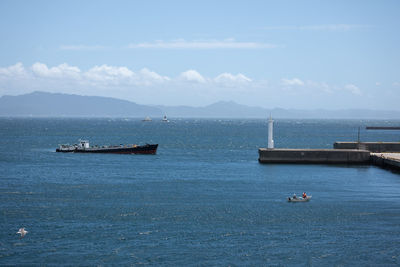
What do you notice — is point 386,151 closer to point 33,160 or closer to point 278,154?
point 278,154

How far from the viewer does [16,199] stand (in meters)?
52.5

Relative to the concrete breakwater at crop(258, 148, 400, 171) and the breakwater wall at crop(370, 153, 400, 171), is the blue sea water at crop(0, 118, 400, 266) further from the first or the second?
the concrete breakwater at crop(258, 148, 400, 171)

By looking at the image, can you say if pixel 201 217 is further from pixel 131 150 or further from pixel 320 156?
pixel 131 150

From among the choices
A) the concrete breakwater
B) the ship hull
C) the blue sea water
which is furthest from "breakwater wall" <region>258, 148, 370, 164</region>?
the ship hull

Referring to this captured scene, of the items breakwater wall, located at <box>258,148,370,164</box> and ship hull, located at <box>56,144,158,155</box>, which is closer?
breakwater wall, located at <box>258,148,370,164</box>

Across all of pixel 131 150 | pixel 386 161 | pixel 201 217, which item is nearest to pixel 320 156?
pixel 386 161

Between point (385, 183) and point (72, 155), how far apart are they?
61.7m

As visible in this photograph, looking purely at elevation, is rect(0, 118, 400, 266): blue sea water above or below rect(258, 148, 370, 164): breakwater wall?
below

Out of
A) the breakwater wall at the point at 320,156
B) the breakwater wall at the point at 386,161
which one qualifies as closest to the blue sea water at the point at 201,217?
the breakwater wall at the point at 386,161

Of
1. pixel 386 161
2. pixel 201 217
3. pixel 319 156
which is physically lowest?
pixel 201 217

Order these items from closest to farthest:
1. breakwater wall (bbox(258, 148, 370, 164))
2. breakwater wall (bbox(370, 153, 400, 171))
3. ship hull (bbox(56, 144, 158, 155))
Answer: breakwater wall (bbox(370, 153, 400, 171))
breakwater wall (bbox(258, 148, 370, 164))
ship hull (bbox(56, 144, 158, 155))

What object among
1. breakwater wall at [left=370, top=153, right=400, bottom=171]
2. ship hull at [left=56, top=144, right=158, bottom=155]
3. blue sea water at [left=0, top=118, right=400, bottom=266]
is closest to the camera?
blue sea water at [left=0, top=118, right=400, bottom=266]

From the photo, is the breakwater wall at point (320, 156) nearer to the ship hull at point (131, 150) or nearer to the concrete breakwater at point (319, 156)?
the concrete breakwater at point (319, 156)

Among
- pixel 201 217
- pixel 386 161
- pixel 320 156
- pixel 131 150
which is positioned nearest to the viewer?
pixel 201 217
